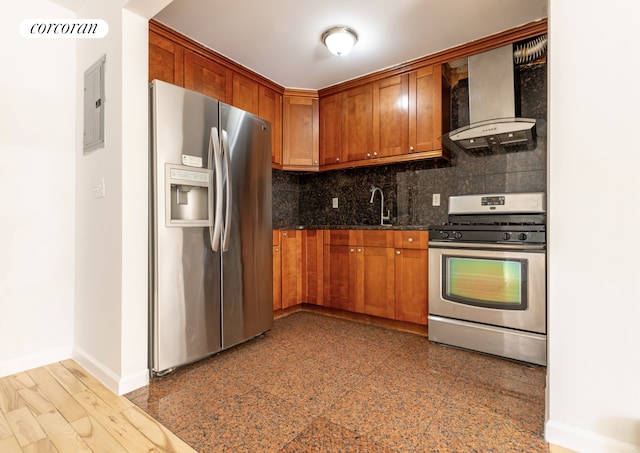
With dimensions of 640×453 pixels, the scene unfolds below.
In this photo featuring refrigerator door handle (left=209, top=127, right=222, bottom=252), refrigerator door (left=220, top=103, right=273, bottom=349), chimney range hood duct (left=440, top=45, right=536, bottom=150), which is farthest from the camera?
chimney range hood duct (left=440, top=45, right=536, bottom=150)

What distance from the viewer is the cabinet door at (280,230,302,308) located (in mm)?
3233

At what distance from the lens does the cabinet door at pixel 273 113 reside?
3285 millimetres

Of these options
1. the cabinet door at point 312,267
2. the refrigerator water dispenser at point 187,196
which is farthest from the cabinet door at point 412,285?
the refrigerator water dispenser at point 187,196

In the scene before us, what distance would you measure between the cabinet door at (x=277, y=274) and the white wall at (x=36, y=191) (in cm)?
160

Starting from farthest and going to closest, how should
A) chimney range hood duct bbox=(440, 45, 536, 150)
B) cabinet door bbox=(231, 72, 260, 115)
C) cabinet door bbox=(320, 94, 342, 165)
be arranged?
cabinet door bbox=(320, 94, 342, 165) → cabinet door bbox=(231, 72, 260, 115) → chimney range hood duct bbox=(440, 45, 536, 150)

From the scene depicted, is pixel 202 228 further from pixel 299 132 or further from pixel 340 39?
pixel 299 132

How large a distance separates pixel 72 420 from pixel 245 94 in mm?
2773

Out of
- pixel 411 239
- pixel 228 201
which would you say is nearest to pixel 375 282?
pixel 411 239

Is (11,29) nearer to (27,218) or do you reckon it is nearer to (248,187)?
(27,218)

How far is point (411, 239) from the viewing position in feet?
8.97

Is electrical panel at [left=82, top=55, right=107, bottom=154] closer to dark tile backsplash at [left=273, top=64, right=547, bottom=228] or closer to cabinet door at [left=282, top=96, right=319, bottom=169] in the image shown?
cabinet door at [left=282, top=96, right=319, bottom=169]

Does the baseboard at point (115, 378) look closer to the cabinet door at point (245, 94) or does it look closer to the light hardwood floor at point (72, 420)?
the light hardwood floor at point (72, 420)

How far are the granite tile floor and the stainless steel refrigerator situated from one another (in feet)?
0.72
